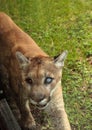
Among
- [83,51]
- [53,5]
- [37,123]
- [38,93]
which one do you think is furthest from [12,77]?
[53,5]

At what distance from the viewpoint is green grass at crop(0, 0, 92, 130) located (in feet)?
19.2

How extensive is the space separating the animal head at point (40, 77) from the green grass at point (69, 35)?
0.91 metres

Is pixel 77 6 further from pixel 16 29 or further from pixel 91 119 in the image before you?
pixel 91 119

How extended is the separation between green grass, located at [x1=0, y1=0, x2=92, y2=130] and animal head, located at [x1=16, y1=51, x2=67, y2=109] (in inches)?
36.0

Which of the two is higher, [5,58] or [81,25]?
[5,58]

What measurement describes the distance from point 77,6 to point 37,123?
3.03 meters

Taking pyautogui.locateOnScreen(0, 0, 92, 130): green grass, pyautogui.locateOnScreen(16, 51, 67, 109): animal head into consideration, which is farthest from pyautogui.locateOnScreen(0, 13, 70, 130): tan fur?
pyautogui.locateOnScreen(0, 0, 92, 130): green grass

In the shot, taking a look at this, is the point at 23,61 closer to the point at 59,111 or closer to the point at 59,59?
the point at 59,59

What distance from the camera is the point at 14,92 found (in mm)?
5672

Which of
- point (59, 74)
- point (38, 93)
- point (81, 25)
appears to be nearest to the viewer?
point (38, 93)

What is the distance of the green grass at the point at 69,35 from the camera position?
586cm

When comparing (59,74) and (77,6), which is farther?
(77,6)

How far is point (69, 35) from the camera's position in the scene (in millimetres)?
7266

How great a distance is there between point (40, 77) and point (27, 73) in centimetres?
22
